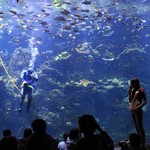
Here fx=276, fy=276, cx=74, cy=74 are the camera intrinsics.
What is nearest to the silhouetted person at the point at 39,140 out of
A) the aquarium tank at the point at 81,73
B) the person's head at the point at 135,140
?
the person's head at the point at 135,140

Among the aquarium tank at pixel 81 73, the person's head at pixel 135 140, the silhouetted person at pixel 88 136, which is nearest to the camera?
the silhouetted person at pixel 88 136

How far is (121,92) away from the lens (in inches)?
1093

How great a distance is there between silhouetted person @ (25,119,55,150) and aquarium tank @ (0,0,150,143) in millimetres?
19903

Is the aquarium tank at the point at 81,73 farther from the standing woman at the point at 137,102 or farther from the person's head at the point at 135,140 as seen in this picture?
the person's head at the point at 135,140

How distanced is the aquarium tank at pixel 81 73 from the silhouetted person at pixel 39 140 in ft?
65.3

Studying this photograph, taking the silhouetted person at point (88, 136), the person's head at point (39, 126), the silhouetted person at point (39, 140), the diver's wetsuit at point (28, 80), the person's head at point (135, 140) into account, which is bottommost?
the diver's wetsuit at point (28, 80)

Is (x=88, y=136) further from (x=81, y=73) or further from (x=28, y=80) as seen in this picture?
(x=81, y=73)

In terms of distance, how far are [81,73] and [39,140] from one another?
2477 centimetres

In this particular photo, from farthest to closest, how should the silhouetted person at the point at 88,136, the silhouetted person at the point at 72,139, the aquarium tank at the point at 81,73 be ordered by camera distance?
the aquarium tank at the point at 81,73 → the silhouetted person at the point at 72,139 → the silhouetted person at the point at 88,136

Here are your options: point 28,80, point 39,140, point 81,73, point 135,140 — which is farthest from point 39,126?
point 81,73

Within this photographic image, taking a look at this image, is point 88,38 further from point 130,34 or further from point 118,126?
point 118,126

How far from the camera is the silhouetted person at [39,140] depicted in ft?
11.8

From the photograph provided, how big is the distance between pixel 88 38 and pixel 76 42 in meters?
1.70

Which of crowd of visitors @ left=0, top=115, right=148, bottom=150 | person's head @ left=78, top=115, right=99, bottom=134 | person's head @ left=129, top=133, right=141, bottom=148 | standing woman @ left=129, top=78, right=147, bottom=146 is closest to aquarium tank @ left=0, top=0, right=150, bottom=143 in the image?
standing woman @ left=129, top=78, right=147, bottom=146
